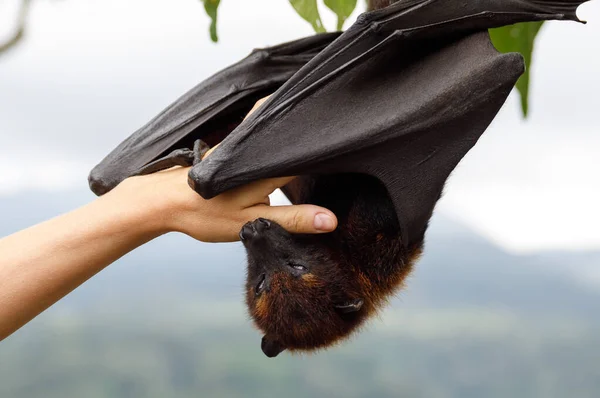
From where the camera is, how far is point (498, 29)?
7.94ft

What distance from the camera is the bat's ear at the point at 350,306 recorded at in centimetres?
242

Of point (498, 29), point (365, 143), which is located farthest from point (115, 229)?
point (498, 29)

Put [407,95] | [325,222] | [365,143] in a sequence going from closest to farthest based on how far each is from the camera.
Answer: [325,222] → [365,143] → [407,95]

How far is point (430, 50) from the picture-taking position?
2342mm

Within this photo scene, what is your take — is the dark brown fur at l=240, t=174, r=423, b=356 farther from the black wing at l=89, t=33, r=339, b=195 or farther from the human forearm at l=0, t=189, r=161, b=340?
the black wing at l=89, t=33, r=339, b=195

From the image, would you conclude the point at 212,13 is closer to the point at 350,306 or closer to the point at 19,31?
the point at 19,31

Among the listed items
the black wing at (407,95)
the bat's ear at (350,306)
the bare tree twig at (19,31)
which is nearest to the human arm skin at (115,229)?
the black wing at (407,95)

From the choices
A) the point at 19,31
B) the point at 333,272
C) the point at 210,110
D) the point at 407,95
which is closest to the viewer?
the point at 407,95

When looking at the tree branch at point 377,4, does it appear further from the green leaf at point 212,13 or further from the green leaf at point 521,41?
the green leaf at point 212,13

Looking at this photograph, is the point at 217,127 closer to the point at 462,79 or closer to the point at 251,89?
the point at 251,89

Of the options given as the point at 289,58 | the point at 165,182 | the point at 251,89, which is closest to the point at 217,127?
the point at 251,89

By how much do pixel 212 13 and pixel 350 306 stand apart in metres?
1.07

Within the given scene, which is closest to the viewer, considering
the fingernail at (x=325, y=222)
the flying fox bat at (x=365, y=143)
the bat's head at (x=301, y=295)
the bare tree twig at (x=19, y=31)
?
the fingernail at (x=325, y=222)

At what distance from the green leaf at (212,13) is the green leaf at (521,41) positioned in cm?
95
